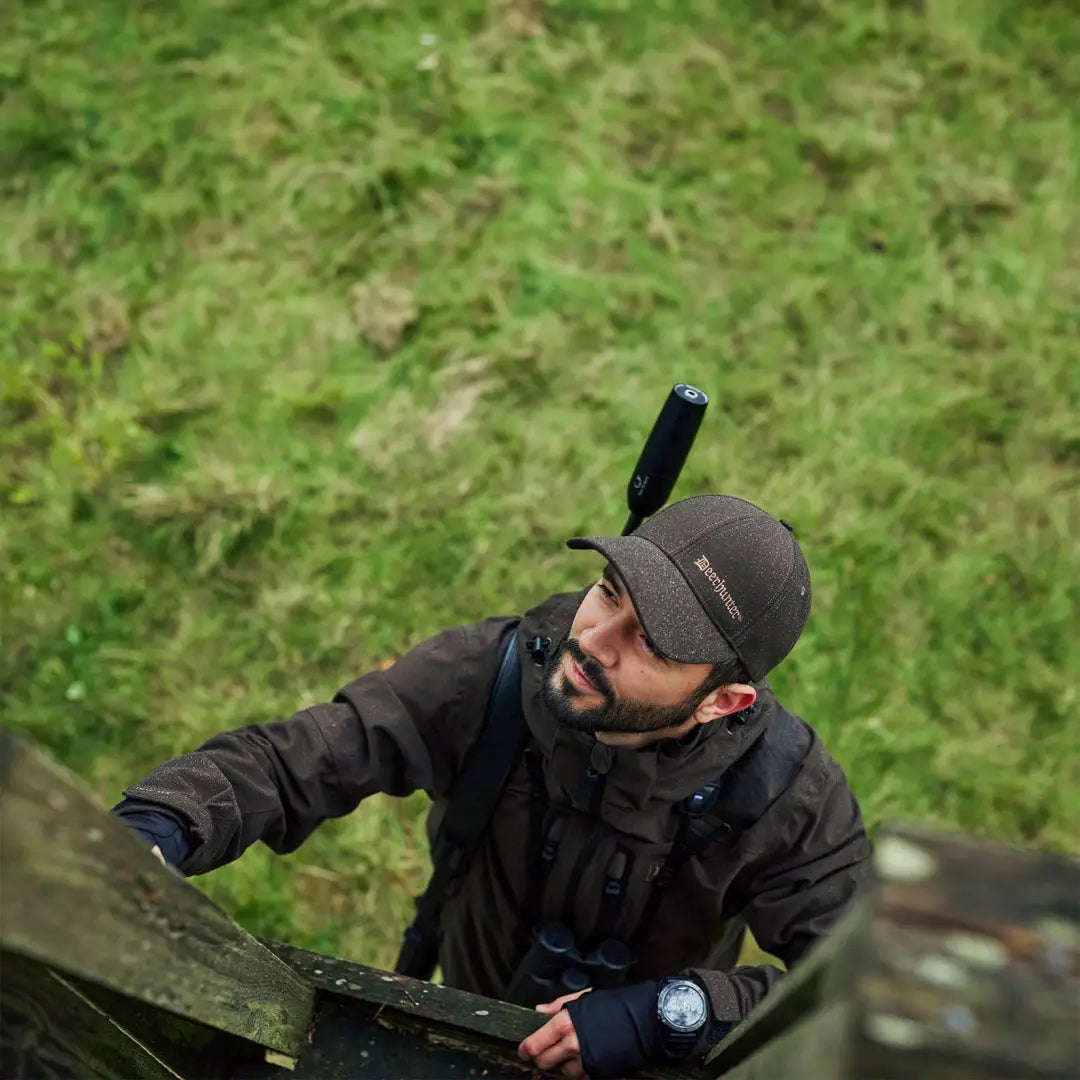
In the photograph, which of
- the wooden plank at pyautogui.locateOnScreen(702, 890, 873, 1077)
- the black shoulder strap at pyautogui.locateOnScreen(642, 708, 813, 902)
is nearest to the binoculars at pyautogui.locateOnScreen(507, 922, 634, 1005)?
the black shoulder strap at pyautogui.locateOnScreen(642, 708, 813, 902)

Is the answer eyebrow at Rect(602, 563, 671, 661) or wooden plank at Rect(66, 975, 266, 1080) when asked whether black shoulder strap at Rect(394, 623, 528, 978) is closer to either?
eyebrow at Rect(602, 563, 671, 661)

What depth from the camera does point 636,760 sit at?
2.48m

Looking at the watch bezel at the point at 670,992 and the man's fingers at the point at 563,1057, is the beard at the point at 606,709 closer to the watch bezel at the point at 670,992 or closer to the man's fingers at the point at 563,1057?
the watch bezel at the point at 670,992

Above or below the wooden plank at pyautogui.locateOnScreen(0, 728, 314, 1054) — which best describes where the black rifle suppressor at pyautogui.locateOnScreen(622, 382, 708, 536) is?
below

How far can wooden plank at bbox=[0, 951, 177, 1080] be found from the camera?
1194mm

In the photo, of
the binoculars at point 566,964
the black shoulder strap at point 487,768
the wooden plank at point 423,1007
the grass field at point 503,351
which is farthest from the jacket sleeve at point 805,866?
the grass field at point 503,351

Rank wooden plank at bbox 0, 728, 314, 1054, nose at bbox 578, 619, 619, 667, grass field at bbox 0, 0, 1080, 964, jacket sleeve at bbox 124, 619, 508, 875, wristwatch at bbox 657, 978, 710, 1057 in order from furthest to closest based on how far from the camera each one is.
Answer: grass field at bbox 0, 0, 1080, 964
nose at bbox 578, 619, 619, 667
jacket sleeve at bbox 124, 619, 508, 875
wristwatch at bbox 657, 978, 710, 1057
wooden plank at bbox 0, 728, 314, 1054

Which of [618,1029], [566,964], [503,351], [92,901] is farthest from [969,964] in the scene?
[503,351]

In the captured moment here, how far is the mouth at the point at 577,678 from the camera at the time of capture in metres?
2.43

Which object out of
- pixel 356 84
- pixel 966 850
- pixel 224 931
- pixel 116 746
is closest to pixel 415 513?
pixel 116 746

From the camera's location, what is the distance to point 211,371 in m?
5.08

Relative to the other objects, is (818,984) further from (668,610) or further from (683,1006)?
(668,610)

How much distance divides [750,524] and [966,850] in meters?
1.78

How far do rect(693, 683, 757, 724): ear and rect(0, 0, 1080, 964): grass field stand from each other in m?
2.13
